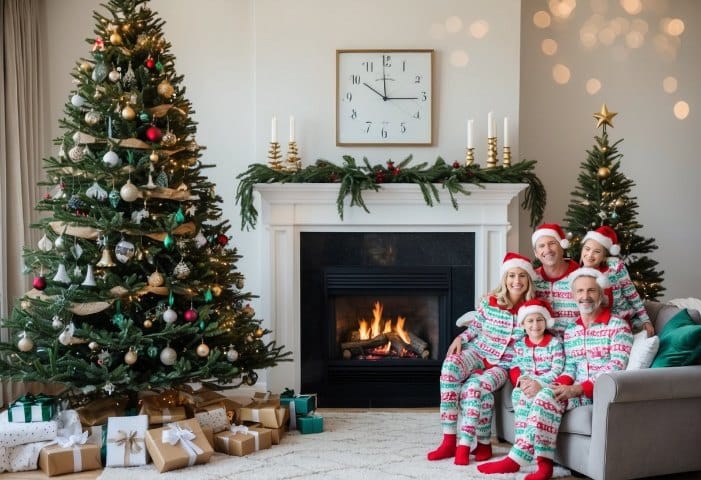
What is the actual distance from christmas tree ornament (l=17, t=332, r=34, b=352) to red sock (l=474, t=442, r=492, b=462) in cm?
223

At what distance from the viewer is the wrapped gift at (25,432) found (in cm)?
370

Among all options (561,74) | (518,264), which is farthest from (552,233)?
(561,74)

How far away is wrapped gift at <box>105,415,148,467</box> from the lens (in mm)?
3732

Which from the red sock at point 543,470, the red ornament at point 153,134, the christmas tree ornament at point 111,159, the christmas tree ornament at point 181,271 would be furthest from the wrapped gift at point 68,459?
the red sock at point 543,470

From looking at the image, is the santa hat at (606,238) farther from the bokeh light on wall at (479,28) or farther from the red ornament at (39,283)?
the red ornament at (39,283)

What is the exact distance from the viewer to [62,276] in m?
3.80

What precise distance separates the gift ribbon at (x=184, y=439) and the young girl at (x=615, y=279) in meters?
2.19

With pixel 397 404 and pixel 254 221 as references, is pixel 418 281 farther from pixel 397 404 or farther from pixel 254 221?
pixel 254 221

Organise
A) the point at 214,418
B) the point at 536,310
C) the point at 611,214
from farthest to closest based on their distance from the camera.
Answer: the point at 611,214 < the point at 214,418 < the point at 536,310

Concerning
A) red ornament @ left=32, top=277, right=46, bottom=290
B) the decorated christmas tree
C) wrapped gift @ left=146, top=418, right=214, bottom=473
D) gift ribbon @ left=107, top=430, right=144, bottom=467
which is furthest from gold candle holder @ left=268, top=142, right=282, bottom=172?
gift ribbon @ left=107, top=430, right=144, bottom=467

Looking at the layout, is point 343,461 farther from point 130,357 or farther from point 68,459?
point 68,459

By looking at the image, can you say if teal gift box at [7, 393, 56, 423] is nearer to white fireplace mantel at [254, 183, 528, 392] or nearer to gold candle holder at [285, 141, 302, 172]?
white fireplace mantel at [254, 183, 528, 392]

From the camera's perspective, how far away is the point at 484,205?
197 inches

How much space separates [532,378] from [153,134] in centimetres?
222
